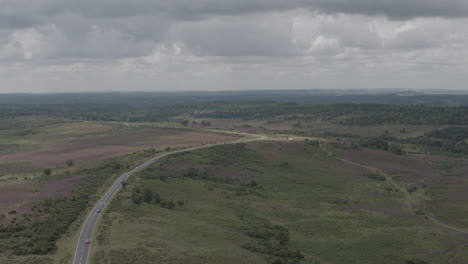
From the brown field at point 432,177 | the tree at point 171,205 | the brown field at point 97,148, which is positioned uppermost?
the brown field at point 97,148

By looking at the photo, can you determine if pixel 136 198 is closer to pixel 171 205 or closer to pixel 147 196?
pixel 147 196

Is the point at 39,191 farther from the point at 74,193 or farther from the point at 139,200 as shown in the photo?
the point at 139,200

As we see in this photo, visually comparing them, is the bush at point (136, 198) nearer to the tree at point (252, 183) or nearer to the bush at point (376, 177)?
the tree at point (252, 183)

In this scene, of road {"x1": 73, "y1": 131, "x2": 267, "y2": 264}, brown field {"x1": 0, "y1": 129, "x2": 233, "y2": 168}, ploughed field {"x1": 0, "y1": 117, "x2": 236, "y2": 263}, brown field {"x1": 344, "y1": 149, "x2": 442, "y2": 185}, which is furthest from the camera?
brown field {"x1": 0, "y1": 129, "x2": 233, "y2": 168}

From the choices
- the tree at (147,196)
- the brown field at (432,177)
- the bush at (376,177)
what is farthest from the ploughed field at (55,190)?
the bush at (376,177)

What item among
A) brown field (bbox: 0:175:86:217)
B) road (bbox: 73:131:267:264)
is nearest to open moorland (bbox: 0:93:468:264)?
brown field (bbox: 0:175:86:217)

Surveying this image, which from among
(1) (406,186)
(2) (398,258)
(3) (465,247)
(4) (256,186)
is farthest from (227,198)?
(1) (406,186)

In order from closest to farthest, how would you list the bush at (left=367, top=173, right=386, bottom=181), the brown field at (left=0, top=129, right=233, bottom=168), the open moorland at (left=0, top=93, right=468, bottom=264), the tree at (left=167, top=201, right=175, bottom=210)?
1. the open moorland at (left=0, top=93, right=468, bottom=264)
2. the tree at (left=167, top=201, right=175, bottom=210)
3. the bush at (left=367, top=173, right=386, bottom=181)
4. the brown field at (left=0, top=129, right=233, bottom=168)

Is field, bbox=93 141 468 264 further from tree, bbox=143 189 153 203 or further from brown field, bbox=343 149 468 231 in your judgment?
brown field, bbox=343 149 468 231
